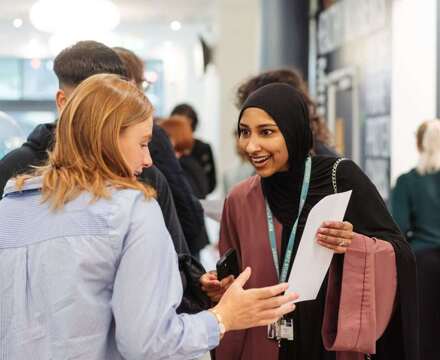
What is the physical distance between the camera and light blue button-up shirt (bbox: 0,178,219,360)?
1.54 metres

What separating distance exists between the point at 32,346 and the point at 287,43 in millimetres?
6860

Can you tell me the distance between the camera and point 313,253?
2.06 metres

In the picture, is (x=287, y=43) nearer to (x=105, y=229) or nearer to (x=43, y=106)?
(x=105, y=229)

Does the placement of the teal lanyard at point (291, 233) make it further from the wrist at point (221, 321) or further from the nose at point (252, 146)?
the wrist at point (221, 321)

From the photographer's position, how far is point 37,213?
5.29 feet

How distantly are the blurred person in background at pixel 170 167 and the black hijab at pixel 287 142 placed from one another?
0.42 meters

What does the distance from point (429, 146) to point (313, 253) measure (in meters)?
2.66

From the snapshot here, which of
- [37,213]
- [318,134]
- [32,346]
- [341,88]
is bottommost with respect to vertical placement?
[32,346]

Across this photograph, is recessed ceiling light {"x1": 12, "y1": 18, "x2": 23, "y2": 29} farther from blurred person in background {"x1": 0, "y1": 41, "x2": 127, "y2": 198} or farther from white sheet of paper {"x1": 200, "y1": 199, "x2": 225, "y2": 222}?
blurred person in background {"x1": 0, "y1": 41, "x2": 127, "y2": 198}

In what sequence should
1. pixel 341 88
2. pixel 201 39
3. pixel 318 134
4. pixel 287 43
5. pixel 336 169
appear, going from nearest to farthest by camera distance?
pixel 336 169 → pixel 318 134 → pixel 341 88 → pixel 287 43 → pixel 201 39

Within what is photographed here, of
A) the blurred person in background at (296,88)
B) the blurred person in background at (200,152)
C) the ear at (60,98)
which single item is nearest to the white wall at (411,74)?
the blurred person in background at (296,88)

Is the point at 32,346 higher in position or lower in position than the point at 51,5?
lower

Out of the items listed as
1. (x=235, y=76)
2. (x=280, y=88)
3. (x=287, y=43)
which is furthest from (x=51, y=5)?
(x=280, y=88)

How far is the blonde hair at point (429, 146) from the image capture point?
450cm
